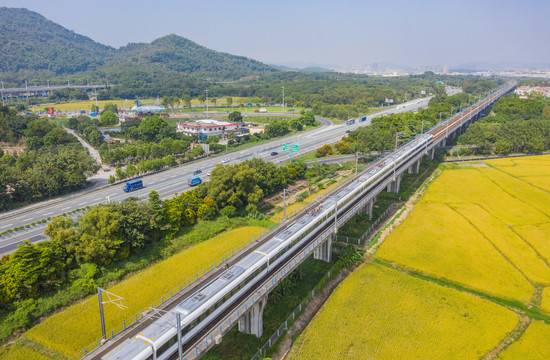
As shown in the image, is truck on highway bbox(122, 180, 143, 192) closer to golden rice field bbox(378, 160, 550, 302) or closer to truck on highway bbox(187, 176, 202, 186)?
truck on highway bbox(187, 176, 202, 186)

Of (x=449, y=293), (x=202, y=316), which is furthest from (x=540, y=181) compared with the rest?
(x=202, y=316)

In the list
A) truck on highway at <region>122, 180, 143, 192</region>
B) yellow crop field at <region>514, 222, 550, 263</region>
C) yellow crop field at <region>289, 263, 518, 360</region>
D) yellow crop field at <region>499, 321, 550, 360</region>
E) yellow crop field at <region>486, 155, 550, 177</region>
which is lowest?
yellow crop field at <region>499, 321, 550, 360</region>

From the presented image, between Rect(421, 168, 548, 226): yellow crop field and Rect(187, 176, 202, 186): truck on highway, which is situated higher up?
Rect(187, 176, 202, 186): truck on highway

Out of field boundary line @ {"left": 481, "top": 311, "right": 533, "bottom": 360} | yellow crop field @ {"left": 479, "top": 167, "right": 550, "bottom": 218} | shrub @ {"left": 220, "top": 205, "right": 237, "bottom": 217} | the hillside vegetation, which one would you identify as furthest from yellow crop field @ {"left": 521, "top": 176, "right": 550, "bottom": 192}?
shrub @ {"left": 220, "top": 205, "right": 237, "bottom": 217}

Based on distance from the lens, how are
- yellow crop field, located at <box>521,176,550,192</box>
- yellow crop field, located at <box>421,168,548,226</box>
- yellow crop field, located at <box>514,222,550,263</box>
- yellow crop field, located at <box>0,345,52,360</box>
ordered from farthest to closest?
yellow crop field, located at <box>521,176,550,192</box> < yellow crop field, located at <box>421,168,548,226</box> < yellow crop field, located at <box>514,222,550,263</box> < yellow crop field, located at <box>0,345,52,360</box>

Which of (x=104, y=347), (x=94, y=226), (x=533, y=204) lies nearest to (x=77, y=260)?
(x=94, y=226)

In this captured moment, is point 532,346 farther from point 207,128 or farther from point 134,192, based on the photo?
point 207,128

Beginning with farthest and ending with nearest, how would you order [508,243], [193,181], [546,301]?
[193,181]
[508,243]
[546,301]

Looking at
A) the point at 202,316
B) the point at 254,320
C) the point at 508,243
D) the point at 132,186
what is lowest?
the point at 508,243
